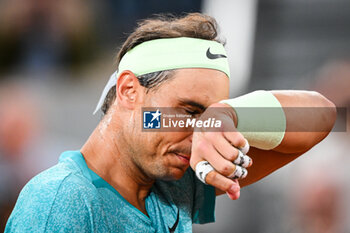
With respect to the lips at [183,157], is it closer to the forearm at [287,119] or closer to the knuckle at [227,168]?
the forearm at [287,119]

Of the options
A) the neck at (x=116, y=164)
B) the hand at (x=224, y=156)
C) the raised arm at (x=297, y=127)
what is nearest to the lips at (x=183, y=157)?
the neck at (x=116, y=164)

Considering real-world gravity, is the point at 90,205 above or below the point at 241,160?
below

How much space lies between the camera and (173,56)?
46.0 inches

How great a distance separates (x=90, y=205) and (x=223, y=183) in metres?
0.35

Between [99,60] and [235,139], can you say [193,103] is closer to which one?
[235,139]

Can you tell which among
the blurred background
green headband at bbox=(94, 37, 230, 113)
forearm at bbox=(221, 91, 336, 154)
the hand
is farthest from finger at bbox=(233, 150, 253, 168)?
the blurred background

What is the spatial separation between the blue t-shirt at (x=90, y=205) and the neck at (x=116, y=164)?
3 centimetres

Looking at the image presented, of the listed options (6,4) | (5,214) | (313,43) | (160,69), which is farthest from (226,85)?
(6,4)

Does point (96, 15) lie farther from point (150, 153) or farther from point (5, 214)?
point (150, 153)

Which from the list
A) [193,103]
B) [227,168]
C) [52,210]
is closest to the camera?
[227,168]

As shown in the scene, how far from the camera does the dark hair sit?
3.87 ft

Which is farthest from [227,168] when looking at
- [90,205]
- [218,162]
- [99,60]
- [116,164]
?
[99,60]

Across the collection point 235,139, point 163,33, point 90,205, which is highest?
point 163,33

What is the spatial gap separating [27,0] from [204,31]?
2043 mm
